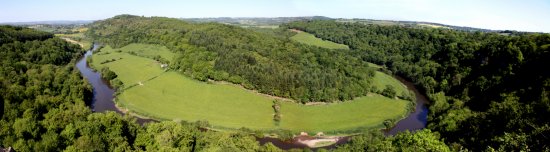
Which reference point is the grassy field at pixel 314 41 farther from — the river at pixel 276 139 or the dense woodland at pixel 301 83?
the river at pixel 276 139

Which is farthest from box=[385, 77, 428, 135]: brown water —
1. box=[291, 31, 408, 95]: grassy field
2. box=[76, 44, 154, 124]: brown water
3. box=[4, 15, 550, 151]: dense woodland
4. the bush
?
box=[76, 44, 154, 124]: brown water

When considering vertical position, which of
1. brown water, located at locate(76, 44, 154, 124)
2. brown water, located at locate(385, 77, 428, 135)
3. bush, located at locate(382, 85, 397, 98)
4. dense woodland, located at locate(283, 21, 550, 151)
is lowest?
brown water, located at locate(385, 77, 428, 135)

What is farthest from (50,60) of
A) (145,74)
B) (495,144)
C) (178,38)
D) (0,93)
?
(495,144)

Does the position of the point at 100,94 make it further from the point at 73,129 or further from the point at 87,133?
the point at 87,133

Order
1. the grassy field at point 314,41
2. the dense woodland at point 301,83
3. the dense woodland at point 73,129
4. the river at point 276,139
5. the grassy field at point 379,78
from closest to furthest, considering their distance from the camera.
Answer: the dense woodland at point 73,129 < the dense woodland at point 301,83 < the river at point 276,139 < the grassy field at point 379,78 < the grassy field at point 314,41

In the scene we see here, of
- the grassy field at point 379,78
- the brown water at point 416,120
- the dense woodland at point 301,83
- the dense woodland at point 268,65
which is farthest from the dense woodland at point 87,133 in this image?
the grassy field at point 379,78

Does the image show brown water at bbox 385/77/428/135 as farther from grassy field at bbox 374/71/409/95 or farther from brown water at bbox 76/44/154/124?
brown water at bbox 76/44/154/124
